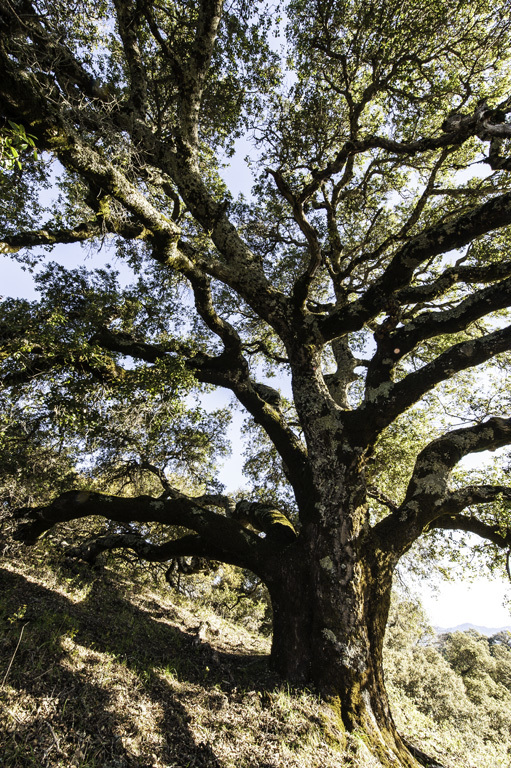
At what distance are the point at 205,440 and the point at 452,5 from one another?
1198cm

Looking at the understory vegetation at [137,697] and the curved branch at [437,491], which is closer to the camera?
the understory vegetation at [137,697]

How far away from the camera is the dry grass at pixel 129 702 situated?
10.4ft

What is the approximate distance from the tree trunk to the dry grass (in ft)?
1.26

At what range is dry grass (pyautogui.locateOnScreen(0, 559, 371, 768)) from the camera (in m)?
3.16

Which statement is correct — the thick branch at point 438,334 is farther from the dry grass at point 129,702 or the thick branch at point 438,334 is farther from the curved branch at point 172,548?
the dry grass at point 129,702

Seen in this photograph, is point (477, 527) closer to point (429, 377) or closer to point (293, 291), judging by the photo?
point (429, 377)

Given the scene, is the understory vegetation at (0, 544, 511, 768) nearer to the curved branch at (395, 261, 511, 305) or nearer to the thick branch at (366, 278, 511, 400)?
the thick branch at (366, 278, 511, 400)

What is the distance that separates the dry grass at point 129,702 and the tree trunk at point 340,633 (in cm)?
39

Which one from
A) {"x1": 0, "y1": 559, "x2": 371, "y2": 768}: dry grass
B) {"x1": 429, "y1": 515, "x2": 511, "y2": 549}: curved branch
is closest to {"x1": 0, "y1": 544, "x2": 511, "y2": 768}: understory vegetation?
{"x1": 0, "y1": 559, "x2": 371, "y2": 768}: dry grass

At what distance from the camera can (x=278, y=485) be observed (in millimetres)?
11805

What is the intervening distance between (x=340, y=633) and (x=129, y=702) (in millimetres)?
2858

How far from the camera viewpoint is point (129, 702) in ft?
13.1

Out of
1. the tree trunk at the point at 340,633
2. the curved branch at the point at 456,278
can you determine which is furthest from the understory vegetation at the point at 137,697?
the curved branch at the point at 456,278

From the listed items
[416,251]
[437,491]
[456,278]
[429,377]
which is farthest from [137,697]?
[456,278]
